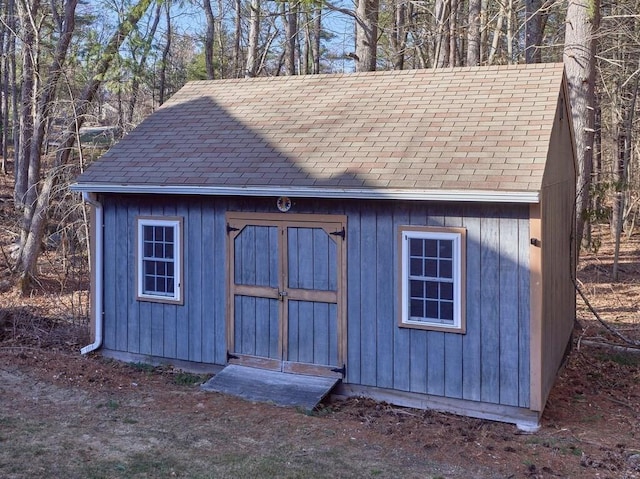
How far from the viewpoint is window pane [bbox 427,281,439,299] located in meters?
7.88

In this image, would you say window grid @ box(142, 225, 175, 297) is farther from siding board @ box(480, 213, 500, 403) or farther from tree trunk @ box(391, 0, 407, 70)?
tree trunk @ box(391, 0, 407, 70)

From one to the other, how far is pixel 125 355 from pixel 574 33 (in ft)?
30.7

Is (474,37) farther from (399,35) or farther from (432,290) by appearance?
(432,290)

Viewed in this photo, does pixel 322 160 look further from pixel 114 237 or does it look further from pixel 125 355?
pixel 125 355

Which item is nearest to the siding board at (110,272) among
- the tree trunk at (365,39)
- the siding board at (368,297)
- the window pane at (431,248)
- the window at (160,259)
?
the window at (160,259)

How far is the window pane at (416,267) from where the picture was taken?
7.95 metres

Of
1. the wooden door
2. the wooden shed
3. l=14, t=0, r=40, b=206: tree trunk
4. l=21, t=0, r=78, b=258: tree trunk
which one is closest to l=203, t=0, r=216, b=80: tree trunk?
l=14, t=0, r=40, b=206: tree trunk

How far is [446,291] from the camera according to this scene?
7840mm

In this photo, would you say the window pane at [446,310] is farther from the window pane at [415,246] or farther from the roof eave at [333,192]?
the roof eave at [333,192]

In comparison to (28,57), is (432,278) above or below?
below

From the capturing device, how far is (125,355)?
9891 mm

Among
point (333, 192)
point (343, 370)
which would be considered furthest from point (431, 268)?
point (343, 370)

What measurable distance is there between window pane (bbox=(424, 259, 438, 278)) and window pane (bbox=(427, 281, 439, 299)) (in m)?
0.09

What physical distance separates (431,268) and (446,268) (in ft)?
0.56
